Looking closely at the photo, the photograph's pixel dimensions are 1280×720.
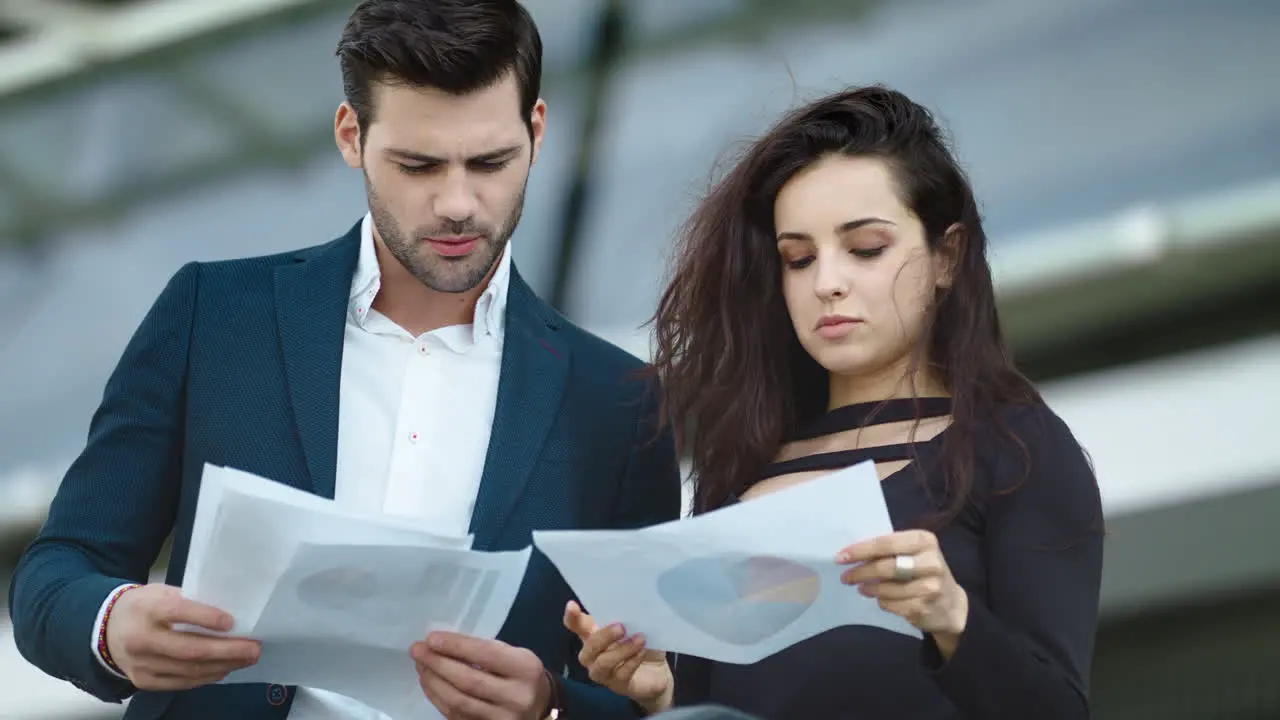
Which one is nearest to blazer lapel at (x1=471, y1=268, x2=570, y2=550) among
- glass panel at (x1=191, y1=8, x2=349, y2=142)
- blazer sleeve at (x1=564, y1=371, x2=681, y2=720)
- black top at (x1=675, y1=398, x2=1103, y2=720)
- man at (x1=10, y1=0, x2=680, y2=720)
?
man at (x1=10, y1=0, x2=680, y2=720)

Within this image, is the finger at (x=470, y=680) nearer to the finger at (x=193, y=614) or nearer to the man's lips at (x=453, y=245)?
the finger at (x=193, y=614)

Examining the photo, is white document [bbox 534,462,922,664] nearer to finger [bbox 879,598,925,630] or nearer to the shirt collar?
finger [bbox 879,598,925,630]

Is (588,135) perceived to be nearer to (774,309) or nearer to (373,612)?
(774,309)

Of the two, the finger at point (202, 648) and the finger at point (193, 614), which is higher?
the finger at point (193, 614)

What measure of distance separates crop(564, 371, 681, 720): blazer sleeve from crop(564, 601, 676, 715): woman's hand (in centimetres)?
16

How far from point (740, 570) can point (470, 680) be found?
0.33m

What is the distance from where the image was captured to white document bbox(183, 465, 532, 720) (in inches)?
56.6

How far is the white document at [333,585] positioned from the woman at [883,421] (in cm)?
13

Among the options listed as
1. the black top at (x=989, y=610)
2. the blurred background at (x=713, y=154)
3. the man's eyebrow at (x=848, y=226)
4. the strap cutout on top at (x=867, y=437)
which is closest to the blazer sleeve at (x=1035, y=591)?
the black top at (x=989, y=610)

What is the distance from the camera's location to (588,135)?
6215mm

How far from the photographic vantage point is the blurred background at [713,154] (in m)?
5.81

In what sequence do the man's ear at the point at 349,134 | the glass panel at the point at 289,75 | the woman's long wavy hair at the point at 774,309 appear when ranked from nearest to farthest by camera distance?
the woman's long wavy hair at the point at 774,309 < the man's ear at the point at 349,134 < the glass panel at the point at 289,75

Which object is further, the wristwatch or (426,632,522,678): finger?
the wristwatch

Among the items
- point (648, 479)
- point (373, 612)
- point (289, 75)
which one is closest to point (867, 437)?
point (648, 479)
